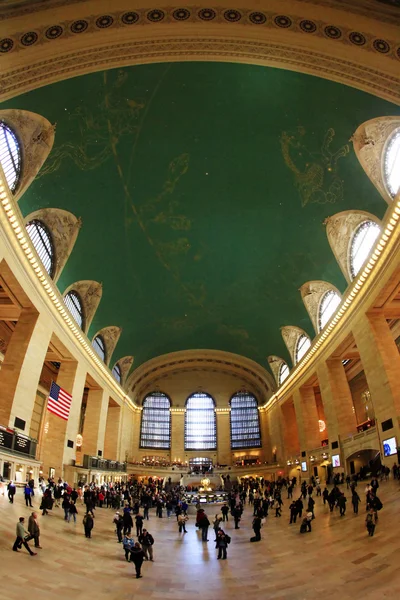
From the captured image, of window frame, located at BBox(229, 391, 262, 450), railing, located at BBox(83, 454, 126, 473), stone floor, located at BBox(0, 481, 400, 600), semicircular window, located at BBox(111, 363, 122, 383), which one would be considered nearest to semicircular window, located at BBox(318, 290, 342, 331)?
stone floor, located at BBox(0, 481, 400, 600)

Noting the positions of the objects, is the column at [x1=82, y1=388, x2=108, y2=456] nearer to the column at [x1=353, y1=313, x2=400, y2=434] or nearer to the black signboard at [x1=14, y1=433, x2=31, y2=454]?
the black signboard at [x1=14, y1=433, x2=31, y2=454]

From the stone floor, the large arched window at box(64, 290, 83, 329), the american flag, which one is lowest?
the stone floor

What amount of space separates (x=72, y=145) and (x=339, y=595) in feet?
46.7

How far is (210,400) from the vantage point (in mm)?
40312

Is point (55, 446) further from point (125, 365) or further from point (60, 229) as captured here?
point (125, 365)

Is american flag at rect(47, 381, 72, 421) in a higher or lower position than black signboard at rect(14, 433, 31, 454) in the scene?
higher

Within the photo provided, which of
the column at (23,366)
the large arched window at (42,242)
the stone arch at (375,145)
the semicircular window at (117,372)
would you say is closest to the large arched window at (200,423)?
the semicircular window at (117,372)

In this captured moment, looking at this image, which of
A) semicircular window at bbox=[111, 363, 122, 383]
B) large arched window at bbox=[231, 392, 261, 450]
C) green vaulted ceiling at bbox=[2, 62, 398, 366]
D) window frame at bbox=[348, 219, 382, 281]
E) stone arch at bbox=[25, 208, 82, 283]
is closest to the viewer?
green vaulted ceiling at bbox=[2, 62, 398, 366]

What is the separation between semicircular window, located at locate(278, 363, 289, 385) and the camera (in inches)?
1239

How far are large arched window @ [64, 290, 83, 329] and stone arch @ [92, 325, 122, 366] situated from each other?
3.79m

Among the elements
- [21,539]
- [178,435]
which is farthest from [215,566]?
[178,435]

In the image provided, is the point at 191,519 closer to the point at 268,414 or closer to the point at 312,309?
the point at 312,309

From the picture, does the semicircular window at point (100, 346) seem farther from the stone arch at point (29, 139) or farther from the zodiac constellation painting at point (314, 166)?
the zodiac constellation painting at point (314, 166)

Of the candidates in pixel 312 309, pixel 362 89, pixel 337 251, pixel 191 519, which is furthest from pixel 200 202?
pixel 191 519
